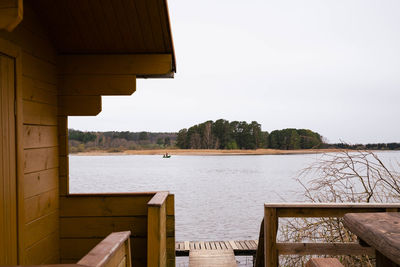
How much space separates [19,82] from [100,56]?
99cm

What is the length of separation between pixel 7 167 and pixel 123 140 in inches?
721

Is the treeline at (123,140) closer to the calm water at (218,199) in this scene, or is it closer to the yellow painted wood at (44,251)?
the calm water at (218,199)

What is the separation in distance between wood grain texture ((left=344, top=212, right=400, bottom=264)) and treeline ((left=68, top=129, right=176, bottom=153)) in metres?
13.6

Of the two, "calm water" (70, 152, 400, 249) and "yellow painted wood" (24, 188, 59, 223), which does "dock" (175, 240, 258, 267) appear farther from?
"yellow painted wood" (24, 188, 59, 223)

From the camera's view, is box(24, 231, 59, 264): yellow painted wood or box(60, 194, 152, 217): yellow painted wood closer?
box(24, 231, 59, 264): yellow painted wood

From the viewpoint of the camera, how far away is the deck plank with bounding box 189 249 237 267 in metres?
5.33

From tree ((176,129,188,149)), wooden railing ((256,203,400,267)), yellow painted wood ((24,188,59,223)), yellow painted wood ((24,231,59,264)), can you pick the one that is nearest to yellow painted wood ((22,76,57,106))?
yellow painted wood ((24,188,59,223))

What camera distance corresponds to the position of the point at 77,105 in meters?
3.42

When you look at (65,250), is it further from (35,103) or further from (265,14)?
(265,14)

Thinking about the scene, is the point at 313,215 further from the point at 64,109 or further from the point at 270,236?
the point at 64,109

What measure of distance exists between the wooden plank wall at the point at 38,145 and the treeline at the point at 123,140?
11.4 meters

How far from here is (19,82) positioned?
104 inches

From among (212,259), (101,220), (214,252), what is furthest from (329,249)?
(214,252)

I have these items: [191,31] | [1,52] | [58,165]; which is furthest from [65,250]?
[191,31]
